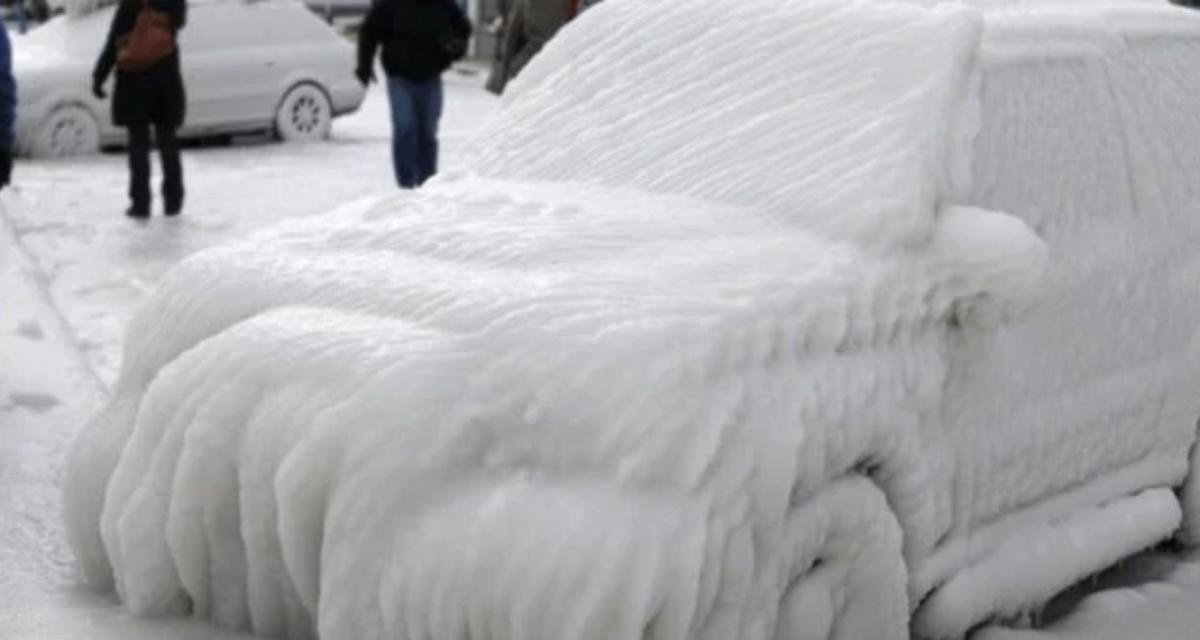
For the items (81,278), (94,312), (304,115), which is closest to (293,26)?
(304,115)

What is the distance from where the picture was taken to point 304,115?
1659cm

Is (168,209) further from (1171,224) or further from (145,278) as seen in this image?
(1171,224)

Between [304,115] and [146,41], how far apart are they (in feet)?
16.4

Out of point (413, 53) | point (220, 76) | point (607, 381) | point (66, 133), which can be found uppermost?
point (607, 381)

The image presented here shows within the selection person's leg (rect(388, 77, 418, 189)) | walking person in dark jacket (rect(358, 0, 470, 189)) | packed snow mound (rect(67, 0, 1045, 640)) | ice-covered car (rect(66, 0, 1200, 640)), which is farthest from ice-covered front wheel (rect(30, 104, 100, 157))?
packed snow mound (rect(67, 0, 1045, 640))

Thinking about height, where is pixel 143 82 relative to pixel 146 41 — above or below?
below

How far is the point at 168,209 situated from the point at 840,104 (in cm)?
802

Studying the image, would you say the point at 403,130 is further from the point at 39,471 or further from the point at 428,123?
the point at 39,471

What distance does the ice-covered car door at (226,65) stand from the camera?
15.6 m

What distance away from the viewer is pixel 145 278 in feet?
32.0

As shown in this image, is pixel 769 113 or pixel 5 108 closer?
pixel 769 113

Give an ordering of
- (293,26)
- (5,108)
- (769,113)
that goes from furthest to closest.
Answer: (293,26) < (5,108) < (769,113)

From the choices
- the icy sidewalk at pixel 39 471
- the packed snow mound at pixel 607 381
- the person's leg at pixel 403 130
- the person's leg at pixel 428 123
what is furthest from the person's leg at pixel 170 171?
the packed snow mound at pixel 607 381

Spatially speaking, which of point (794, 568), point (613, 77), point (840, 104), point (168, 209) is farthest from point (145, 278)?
point (794, 568)
